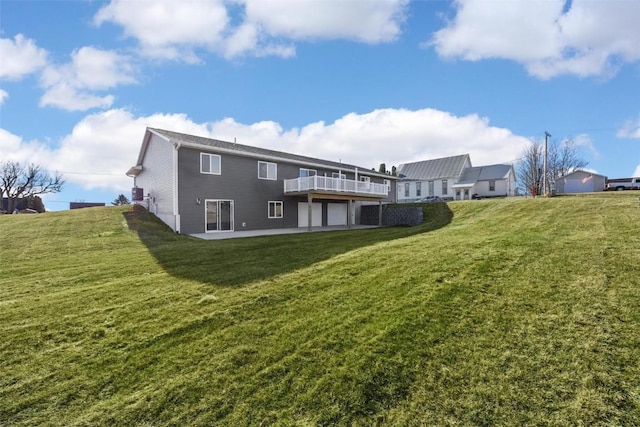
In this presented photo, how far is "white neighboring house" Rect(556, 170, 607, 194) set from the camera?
112ft

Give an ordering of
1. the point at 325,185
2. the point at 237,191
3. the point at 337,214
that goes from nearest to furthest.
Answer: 1. the point at 237,191
2. the point at 325,185
3. the point at 337,214

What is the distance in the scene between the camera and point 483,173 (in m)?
35.2

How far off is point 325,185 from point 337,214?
6.23 metres

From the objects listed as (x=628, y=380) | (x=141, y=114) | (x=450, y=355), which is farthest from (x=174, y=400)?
(x=141, y=114)

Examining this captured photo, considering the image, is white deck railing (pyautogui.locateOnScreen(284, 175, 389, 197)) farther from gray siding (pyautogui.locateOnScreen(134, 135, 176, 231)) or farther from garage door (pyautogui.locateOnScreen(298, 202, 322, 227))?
gray siding (pyautogui.locateOnScreen(134, 135, 176, 231))

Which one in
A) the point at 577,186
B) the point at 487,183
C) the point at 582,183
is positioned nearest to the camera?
the point at 487,183

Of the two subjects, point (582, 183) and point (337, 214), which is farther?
point (582, 183)

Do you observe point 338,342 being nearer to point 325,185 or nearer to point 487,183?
point 325,185

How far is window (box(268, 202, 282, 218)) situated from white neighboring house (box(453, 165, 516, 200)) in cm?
2378

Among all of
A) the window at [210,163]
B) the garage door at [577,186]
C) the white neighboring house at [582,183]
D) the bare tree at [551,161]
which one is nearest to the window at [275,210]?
the window at [210,163]

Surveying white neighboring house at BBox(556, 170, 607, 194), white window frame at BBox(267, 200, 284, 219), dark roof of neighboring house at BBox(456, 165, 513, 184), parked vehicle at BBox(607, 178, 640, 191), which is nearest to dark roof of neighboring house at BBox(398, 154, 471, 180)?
dark roof of neighboring house at BBox(456, 165, 513, 184)

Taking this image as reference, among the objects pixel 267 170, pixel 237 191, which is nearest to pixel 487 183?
pixel 267 170

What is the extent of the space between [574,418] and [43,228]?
55.0ft

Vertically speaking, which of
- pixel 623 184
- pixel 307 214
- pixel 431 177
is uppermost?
pixel 431 177
